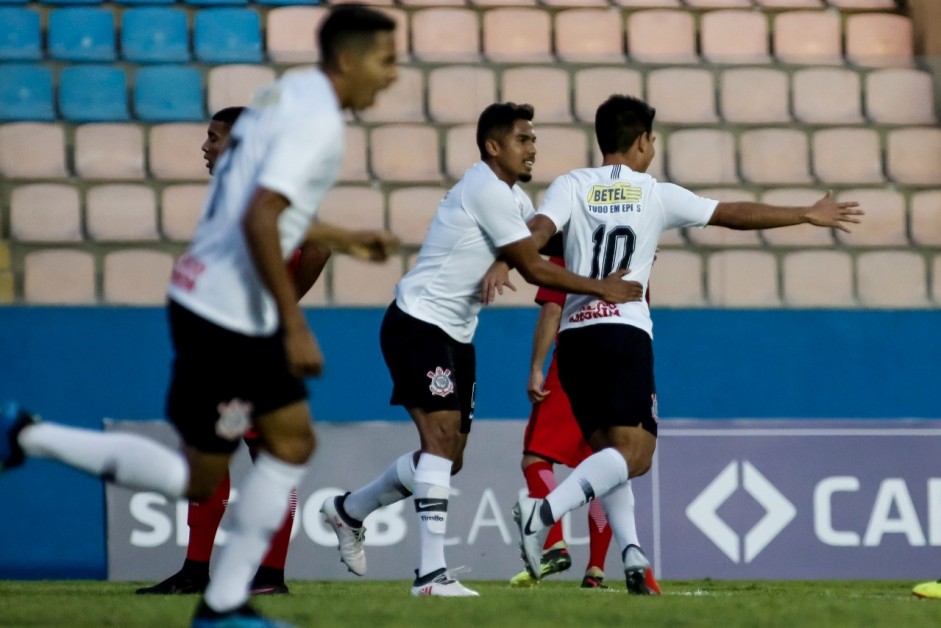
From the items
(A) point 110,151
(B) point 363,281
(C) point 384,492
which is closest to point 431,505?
(C) point 384,492

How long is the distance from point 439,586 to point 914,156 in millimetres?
5641

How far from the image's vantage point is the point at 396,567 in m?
7.95

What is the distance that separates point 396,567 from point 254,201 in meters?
4.47

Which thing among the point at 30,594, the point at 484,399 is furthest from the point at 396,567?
the point at 30,594

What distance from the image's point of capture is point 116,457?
159 inches

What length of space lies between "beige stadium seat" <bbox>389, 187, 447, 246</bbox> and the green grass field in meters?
3.30

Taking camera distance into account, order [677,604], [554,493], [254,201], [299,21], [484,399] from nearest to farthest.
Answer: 1. [254,201]
2. [677,604]
3. [554,493]
4. [484,399]
5. [299,21]

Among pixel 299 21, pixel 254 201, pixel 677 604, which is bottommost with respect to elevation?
pixel 677 604

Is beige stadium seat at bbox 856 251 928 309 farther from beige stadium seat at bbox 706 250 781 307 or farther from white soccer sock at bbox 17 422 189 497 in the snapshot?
white soccer sock at bbox 17 422 189 497

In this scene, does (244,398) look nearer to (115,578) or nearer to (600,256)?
Result: (600,256)

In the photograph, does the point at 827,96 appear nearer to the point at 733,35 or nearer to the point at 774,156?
the point at 774,156

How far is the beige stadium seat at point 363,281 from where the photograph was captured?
30.2ft

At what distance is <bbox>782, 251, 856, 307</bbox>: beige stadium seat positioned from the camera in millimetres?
9445

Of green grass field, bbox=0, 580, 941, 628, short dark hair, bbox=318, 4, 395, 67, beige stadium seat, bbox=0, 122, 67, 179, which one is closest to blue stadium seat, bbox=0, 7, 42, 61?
beige stadium seat, bbox=0, 122, 67, 179
